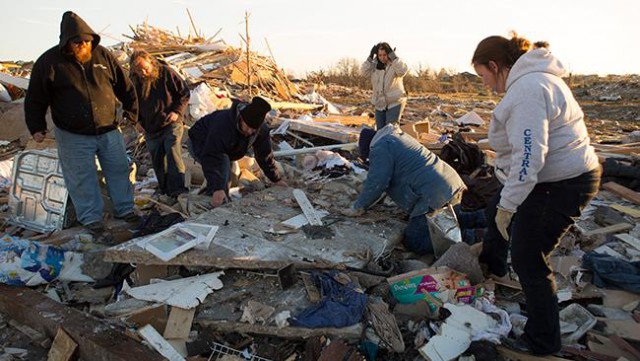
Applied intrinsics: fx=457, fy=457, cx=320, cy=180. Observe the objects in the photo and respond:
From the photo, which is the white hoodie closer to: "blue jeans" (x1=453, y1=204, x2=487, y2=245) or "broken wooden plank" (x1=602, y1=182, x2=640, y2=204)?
"blue jeans" (x1=453, y1=204, x2=487, y2=245)

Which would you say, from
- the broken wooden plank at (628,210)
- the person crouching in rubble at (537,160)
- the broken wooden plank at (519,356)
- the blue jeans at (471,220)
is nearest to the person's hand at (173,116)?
the blue jeans at (471,220)

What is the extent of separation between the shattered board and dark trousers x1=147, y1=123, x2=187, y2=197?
126 centimetres

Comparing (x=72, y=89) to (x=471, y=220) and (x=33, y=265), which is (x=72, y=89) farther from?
(x=471, y=220)

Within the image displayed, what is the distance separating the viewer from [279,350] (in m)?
2.82

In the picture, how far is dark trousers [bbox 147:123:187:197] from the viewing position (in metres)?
5.44

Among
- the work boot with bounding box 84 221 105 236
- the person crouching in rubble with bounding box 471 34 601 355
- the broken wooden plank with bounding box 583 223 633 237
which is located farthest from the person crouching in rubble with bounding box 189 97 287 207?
the broken wooden plank with bounding box 583 223 633 237

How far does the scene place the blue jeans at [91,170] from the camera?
14.2 feet

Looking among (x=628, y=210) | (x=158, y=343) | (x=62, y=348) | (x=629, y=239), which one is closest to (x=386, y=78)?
(x=628, y=210)

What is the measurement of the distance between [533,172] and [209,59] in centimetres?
1132

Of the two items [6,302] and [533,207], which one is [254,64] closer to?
[6,302]

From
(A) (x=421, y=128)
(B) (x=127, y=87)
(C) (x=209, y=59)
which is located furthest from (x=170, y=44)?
(B) (x=127, y=87)

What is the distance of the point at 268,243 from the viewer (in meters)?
3.68

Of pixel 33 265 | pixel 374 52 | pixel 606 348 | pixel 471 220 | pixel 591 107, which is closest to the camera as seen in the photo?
pixel 606 348

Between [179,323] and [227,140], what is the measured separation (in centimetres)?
211
